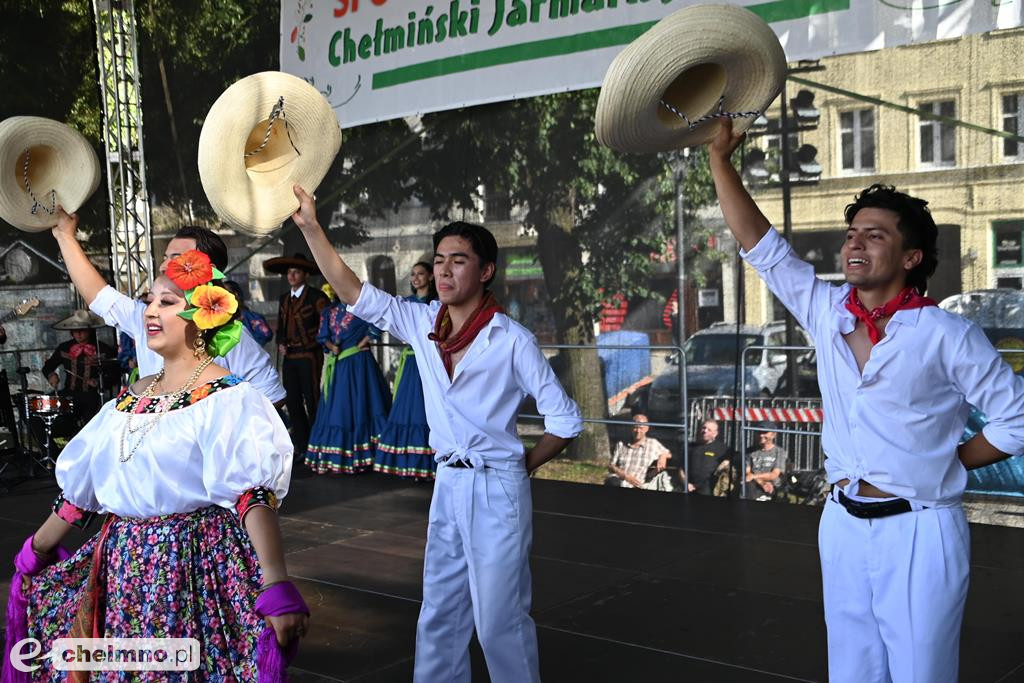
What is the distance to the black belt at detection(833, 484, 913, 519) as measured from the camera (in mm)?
2290

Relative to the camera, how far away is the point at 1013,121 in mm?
5504

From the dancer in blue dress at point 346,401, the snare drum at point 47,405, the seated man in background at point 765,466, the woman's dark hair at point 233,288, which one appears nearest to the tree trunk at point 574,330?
→ the seated man in background at point 765,466

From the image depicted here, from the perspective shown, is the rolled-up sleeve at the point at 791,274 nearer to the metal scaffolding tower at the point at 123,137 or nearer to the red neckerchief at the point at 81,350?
the metal scaffolding tower at the point at 123,137

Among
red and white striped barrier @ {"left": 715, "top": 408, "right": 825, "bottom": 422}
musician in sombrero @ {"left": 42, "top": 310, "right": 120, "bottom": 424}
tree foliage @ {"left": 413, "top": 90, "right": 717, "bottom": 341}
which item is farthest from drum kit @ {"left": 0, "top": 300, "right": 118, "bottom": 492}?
red and white striped barrier @ {"left": 715, "top": 408, "right": 825, "bottom": 422}

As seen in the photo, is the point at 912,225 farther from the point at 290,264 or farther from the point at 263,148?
the point at 290,264

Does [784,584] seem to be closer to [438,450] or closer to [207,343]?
[438,450]

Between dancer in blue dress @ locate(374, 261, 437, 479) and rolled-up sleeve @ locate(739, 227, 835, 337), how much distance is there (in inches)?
194

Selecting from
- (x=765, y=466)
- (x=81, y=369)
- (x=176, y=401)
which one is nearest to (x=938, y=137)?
(x=765, y=466)

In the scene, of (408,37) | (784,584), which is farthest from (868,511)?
(408,37)

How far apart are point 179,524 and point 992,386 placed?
1770 millimetres

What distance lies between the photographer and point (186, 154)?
369 inches

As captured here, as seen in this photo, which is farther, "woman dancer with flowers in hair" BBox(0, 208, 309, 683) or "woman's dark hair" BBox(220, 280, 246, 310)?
"woman's dark hair" BBox(220, 280, 246, 310)

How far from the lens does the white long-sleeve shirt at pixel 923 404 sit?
2.28m

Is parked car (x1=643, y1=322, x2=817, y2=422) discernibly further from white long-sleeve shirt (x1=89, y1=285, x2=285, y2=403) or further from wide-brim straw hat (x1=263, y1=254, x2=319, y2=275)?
white long-sleeve shirt (x1=89, y1=285, x2=285, y2=403)
